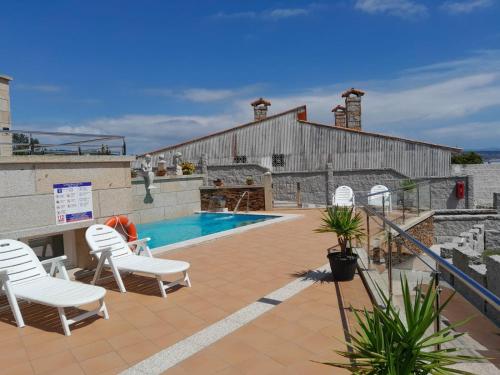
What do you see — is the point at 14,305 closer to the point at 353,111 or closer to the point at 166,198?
the point at 166,198

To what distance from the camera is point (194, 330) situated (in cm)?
430

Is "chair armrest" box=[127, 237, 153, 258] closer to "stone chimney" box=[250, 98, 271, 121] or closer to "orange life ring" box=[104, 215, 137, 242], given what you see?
"orange life ring" box=[104, 215, 137, 242]

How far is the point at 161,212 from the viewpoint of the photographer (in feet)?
50.7

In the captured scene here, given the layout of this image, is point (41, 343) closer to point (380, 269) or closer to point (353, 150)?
point (380, 269)

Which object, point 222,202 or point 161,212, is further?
point 222,202

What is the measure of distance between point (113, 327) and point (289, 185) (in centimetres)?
1618

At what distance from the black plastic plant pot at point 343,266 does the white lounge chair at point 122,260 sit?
211cm

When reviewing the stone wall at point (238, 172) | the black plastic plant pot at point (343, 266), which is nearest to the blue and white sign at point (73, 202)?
the black plastic plant pot at point (343, 266)

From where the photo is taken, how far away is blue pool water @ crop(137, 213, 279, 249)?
40.9 feet

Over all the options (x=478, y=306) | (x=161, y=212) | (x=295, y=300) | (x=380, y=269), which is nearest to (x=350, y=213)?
(x=380, y=269)

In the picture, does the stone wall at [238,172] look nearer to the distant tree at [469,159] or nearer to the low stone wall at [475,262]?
the low stone wall at [475,262]

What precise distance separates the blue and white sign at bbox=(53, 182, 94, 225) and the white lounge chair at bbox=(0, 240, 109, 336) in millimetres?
1133

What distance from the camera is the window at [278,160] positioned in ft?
82.4

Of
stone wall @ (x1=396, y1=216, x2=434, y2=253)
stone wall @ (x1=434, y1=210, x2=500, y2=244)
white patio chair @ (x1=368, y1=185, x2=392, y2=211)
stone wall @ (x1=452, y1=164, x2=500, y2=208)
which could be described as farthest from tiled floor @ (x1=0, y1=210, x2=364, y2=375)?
stone wall @ (x1=452, y1=164, x2=500, y2=208)
